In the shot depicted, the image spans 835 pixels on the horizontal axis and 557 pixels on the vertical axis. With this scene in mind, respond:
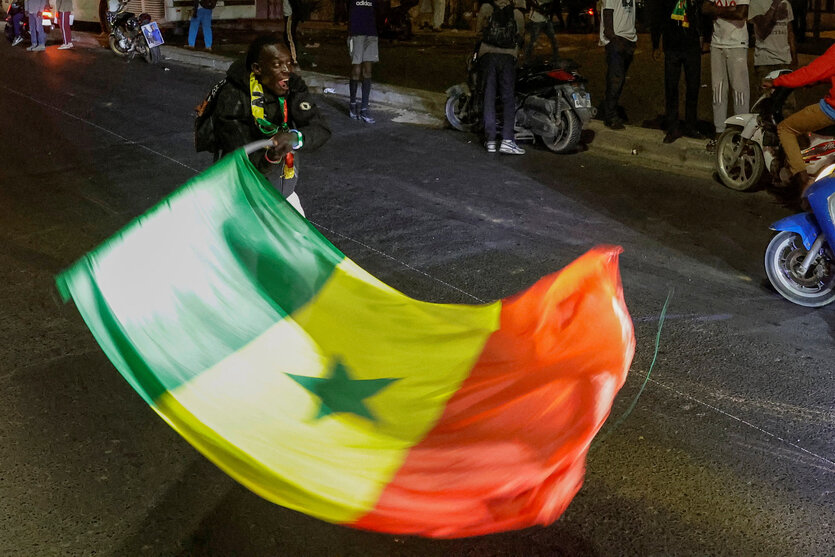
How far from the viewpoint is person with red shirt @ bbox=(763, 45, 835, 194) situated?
25.4ft

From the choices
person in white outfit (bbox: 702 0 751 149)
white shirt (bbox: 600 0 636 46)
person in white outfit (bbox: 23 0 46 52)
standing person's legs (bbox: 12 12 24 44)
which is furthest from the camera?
standing person's legs (bbox: 12 12 24 44)

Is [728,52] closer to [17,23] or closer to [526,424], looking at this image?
[526,424]

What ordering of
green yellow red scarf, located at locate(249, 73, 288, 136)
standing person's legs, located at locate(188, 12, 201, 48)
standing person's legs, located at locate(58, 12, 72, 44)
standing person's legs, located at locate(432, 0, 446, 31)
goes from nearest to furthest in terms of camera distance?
green yellow red scarf, located at locate(249, 73, 288, 136) → standing person's legs, located at locate(58, 12, 72, 44) → standing person's legs, located at locate(188, 12, 201, 48) → standing person's legs, located at locate(432, 0, 446, 31)

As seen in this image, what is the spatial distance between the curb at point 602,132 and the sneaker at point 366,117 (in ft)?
2.35

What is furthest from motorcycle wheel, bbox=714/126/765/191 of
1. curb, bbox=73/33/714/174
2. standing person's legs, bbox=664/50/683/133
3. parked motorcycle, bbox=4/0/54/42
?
parked motorcycle, bbox=4/0/54/42

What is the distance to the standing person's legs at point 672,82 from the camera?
11039mm

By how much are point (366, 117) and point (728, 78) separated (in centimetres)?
480

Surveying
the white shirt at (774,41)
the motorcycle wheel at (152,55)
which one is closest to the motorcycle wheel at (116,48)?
the motorcycle wheel at (152,55)

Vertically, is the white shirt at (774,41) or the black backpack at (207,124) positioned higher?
the white shirt at (774,41)

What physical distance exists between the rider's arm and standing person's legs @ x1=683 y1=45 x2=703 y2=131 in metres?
2.86

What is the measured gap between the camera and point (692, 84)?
36.3ft

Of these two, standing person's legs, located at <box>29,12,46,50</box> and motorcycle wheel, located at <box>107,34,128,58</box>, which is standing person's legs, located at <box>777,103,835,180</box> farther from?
standing person's legs, located at <box>29,12,46,50</box>

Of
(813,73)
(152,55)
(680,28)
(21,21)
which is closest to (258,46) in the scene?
(813,73)

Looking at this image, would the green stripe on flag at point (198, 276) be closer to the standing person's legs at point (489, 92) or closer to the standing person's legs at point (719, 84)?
the standing person's legs at point (489, 92)
